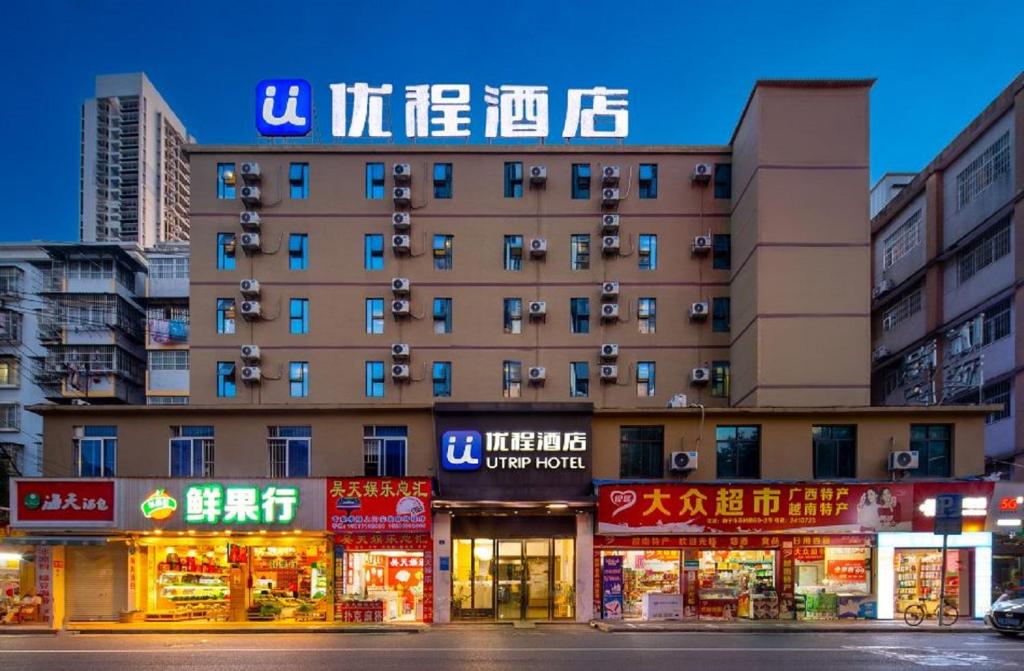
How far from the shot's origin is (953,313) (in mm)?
44750

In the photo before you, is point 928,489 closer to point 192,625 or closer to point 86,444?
point 192,625

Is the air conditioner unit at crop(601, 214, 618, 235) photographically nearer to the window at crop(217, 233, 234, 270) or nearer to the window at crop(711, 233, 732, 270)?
the window at crop(711, 233, 732, 270)

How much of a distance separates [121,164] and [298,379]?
114164 mm

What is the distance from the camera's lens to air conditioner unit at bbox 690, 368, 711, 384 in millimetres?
37750

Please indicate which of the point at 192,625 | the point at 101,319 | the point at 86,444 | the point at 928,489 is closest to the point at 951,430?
the point at 928,489

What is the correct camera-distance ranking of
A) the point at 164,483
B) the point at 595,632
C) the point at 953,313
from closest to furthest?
1. the point at 595,632
2. the point at 164,483
3. the point at 953,313

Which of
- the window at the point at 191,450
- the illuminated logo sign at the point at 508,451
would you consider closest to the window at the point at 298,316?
the window at the point at 191,450

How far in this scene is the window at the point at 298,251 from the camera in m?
38.6

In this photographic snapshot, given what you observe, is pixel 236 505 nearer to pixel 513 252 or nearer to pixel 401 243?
pixel 401 243

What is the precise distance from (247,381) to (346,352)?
4.62m

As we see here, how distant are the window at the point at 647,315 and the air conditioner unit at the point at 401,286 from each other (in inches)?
412

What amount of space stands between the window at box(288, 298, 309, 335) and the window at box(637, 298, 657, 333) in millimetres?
15081

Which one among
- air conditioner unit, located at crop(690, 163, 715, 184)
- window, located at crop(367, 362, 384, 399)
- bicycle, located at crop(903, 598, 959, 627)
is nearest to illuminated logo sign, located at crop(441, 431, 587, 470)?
bicycle, located at crop(903, 598, 959, 627)

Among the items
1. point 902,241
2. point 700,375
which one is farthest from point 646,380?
point 902,241
